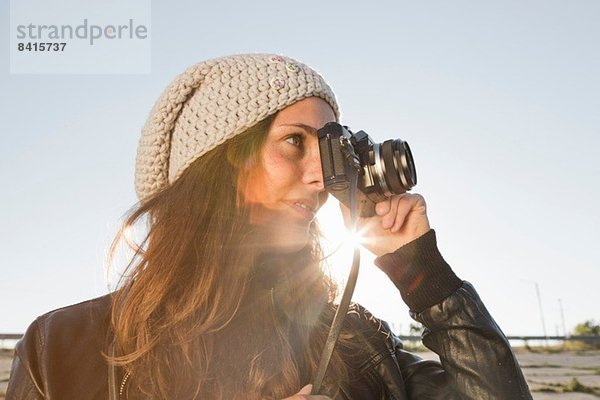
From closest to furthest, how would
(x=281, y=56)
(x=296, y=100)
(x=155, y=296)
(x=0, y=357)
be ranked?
(x=155, y=296), (x=296, y=100), (x=281, y=56), (x=0, y=357)

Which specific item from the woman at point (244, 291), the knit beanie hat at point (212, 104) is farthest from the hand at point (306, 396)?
the knit beanie hat at point (212, 104)

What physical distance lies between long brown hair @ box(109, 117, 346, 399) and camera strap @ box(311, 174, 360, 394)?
29cm

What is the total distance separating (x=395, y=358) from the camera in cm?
200

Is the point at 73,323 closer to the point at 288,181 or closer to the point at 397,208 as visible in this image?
the point at 288,181

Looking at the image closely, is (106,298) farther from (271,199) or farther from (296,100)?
(296,100)

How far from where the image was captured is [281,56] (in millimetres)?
2158

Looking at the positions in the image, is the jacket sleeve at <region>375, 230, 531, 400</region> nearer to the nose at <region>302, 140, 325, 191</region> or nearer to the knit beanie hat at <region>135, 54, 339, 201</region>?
the nose at <region>302, 140, 325, 191</region>

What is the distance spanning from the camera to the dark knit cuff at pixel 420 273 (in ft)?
5.99

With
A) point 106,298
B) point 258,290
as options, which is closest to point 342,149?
point 258,290

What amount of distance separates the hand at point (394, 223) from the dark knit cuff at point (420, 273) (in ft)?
0.15

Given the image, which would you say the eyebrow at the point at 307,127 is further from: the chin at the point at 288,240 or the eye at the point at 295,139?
the chin at the point at 288,240

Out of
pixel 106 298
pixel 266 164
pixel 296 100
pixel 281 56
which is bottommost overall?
pixel 106 298

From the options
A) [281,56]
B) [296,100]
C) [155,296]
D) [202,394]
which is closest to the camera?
[202,394]

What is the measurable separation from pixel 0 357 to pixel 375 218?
833cm
